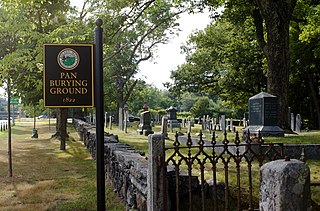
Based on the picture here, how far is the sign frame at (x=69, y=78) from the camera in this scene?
4.46m

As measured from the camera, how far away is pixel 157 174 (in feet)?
15.0

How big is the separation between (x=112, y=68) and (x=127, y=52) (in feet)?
8.07

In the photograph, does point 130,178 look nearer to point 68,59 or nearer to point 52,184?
point 68,59

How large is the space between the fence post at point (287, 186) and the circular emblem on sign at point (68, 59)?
2.99m

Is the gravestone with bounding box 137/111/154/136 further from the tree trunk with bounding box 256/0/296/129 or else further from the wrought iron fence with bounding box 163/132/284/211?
the wrought iron fence with bounding box 163/132/284/211

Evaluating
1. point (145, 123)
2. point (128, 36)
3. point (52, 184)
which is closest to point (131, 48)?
point (128, 36)

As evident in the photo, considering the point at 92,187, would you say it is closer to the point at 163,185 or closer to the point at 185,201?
the point at 185,201

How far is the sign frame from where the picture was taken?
446 cm

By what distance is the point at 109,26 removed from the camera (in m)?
18.2

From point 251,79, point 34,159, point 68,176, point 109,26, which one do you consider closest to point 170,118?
point 251,79

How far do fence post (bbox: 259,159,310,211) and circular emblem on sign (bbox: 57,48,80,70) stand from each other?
9.80 feet

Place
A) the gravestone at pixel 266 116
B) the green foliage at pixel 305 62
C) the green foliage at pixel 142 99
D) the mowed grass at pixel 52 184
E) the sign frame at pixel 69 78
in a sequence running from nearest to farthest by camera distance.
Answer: the sign frame at pixel 69 78 → the mowed grass at pixel 52 184 → the gravestone at pixel 266 116 → the green foliage at pixel 305 62 → the green foliage at pixel 142 99

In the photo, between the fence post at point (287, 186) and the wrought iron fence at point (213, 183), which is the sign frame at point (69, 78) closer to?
the wrought iron fence at point (213, 183)

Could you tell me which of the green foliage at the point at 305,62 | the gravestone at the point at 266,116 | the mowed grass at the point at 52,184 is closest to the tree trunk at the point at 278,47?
the gravestone at the point at 266,116
